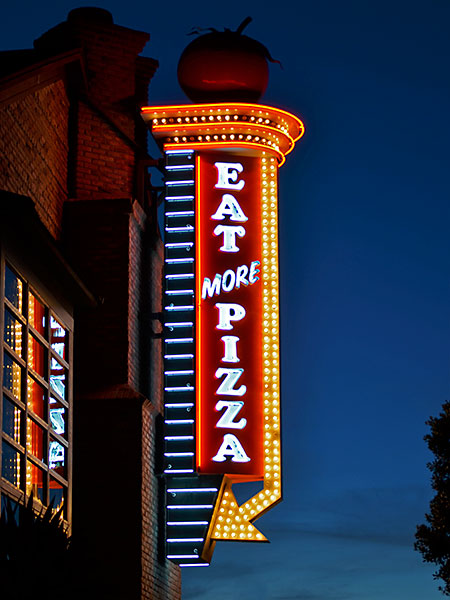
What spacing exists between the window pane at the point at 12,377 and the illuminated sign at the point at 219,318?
600cm

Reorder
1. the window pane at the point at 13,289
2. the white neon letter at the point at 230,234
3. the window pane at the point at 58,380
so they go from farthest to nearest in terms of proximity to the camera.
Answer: the white neon letter at the point at 230,234 → the window pane at the point at 58,380 → the window pane at the point at 13,289

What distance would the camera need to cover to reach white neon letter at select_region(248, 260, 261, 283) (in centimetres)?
2025

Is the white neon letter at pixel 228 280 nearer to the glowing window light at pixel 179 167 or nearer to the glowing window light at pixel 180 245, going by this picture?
the glowing window light at pixel 180 245

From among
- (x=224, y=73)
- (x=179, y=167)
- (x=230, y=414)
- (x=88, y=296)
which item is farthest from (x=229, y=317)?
(x=88, y=296)

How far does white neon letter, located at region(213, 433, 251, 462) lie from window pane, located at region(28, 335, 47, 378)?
196 inches

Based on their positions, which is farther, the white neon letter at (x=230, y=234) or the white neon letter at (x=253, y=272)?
the white neon letter at (x=230, y=234)


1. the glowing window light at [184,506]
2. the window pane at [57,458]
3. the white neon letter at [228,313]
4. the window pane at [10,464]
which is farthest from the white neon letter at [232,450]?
the window pane at [10,464]

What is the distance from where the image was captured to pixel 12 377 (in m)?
13.9

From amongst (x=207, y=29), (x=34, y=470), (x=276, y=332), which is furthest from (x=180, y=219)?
(x=34, y=470)

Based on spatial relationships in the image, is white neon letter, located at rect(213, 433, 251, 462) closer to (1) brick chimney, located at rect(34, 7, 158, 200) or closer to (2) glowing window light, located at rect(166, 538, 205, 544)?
(2) glowing window light, located at rect(166, 538, 205, 544)

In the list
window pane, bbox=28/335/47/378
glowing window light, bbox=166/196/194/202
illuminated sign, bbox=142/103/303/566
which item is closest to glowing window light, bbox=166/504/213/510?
illuminated sign, bbox=142/103/303/566

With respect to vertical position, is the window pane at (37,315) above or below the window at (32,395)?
above

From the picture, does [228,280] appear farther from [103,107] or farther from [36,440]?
[36,440]

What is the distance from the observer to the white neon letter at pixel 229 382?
64.6ft
